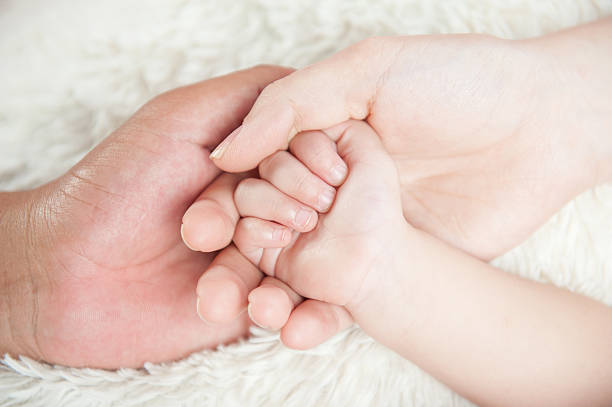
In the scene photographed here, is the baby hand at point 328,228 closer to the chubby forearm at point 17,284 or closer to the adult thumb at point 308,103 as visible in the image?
the adult thumb at point 308,103

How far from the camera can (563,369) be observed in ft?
2.45

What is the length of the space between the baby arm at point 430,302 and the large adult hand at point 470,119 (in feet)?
0.18

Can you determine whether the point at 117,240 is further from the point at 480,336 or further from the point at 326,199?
the point at 480,336

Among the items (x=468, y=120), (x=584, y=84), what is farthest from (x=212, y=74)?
(x=584, y=84)

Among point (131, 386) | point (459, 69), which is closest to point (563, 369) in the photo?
point (459, 69)

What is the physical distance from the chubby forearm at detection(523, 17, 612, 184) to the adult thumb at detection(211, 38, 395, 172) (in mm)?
257

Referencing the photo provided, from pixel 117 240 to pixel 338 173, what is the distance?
0.30 m

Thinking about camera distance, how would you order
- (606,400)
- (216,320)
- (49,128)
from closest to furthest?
1. (216,320)
2. (606,400)
3. (49,128)

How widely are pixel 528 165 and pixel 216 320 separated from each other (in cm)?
50

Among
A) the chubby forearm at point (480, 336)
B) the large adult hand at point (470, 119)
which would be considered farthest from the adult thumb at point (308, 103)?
the chubby forearm at point (480, 336)

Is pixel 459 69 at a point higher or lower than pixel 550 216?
higher

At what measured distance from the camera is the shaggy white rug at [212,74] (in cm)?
74

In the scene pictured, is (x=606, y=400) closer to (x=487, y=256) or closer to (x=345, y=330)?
(x=487, y=256)

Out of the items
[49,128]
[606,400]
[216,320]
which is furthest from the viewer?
[49,128]
